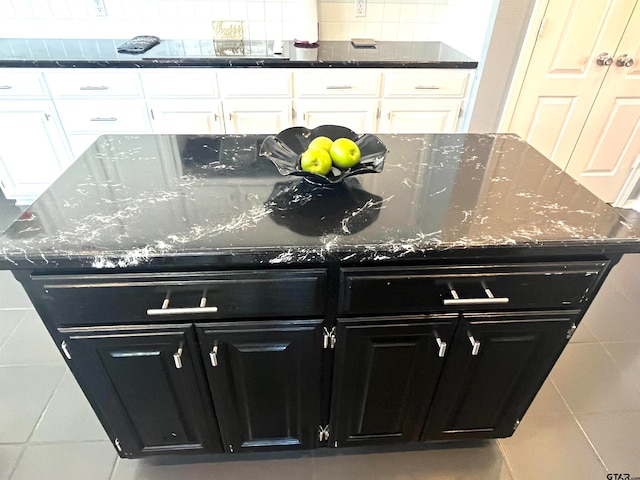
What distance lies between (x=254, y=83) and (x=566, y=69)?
1.96 m

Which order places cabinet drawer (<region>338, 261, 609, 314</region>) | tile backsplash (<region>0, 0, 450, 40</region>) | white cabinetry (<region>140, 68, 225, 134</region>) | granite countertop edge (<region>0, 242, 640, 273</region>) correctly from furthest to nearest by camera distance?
tile backsplash (<region>0, 0, 450, 40</region>)
white cabinetry (<region>140, 68, 225, 134</region>)
cabinet drawer (<region>338, 261, 609, 314</region>)
granite countertop edge (<region>0, 242, 640, 273</region>)

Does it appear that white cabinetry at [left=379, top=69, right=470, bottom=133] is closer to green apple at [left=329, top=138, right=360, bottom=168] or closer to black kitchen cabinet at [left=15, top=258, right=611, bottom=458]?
green apple at [left=329, top=138, right=360, bottom=168]

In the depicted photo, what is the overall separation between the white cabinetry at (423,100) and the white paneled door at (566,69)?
0.40 m

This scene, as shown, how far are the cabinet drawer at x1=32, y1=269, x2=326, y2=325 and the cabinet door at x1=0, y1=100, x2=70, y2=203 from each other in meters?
2.11

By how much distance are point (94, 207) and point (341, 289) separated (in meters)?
0.68

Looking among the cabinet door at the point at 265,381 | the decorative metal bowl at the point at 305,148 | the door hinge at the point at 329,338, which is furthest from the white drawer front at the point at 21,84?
the door hinge at the point at 329,338

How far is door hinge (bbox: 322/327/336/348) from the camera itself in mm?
1073

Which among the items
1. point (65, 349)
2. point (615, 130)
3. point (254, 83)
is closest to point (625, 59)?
point (615, 130)

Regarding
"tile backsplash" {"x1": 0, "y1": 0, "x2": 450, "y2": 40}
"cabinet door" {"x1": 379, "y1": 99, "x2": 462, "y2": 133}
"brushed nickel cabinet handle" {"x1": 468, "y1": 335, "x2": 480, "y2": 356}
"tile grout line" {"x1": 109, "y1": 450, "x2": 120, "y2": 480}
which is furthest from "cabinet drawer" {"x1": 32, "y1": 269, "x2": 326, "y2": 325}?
"tile backsplash" {"x1": 0, "y1": 0, "x2": 450, "y2": 40}

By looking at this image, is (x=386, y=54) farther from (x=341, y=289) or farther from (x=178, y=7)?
(x=341, y=289)

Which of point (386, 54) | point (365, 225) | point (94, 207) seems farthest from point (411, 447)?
point (386, 54)

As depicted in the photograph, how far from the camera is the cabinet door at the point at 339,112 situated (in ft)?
8.57

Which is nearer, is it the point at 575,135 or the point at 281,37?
the point at 575,135

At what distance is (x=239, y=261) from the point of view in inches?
35.8
